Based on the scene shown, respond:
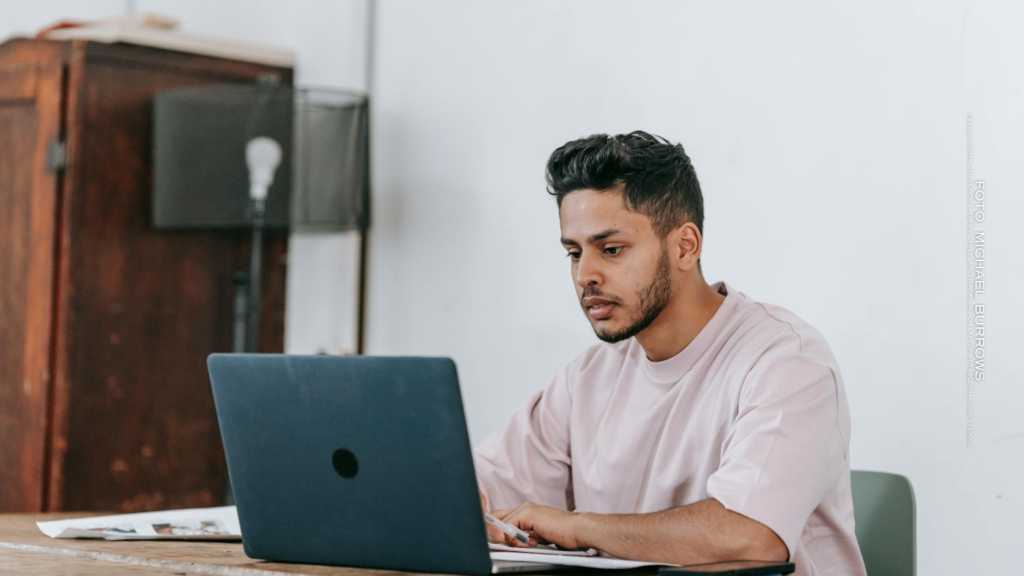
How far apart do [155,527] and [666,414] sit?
2.53 ft

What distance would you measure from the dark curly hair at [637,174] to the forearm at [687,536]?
0.51 meters

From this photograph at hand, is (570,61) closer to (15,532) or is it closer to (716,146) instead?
(716,146)

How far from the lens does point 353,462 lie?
1179mm

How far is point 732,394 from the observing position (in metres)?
1.57

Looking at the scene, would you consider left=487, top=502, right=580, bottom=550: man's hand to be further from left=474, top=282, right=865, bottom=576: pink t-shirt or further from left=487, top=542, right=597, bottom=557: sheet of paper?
left=474, top=282, right=865, bottom=576: pink t-shirt

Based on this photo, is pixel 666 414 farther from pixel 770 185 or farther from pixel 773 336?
pixel 770 185

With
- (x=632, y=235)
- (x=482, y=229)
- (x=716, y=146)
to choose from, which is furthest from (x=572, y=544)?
(x=482, y=229)

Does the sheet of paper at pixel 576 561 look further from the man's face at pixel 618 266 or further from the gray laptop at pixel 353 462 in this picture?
the man's face at pixel 618 266

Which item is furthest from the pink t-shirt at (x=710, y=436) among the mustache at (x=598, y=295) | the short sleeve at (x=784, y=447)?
the mustache at (x=598, y=295)


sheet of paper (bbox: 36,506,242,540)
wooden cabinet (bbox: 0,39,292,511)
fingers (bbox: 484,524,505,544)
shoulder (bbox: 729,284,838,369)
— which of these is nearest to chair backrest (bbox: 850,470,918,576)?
shoulder (bbox: 729,284,838,369)

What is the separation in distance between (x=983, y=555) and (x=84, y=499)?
207 cm

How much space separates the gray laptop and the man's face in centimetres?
58

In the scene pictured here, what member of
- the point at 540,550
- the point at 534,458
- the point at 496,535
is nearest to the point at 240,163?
the point at 534,458

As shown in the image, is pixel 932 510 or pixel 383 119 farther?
pixel 383 119
